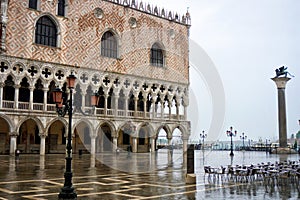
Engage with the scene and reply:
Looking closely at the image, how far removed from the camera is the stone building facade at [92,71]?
27.5 metres

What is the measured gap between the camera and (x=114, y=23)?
112 ft

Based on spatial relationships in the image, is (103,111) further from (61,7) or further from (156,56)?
(61,7)

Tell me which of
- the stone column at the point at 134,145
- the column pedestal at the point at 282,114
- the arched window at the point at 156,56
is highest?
the arched window at the point at 156,56

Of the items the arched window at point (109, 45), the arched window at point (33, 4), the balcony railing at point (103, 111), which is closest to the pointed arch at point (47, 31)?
the arched window at point (33, 4)

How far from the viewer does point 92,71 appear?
31.8m

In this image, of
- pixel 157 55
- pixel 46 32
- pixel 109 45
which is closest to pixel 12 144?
pixel 46 32

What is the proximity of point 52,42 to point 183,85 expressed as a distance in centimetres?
1586

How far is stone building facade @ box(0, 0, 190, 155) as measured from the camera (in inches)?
1083

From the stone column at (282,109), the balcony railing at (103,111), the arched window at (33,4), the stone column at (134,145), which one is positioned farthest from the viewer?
the stone column at (134,145)

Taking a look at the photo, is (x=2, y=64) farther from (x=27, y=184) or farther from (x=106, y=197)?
(x=106, y=197)

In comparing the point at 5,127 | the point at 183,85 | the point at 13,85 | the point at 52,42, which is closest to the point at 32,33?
the point at 52,42

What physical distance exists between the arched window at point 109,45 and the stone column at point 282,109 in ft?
51.5

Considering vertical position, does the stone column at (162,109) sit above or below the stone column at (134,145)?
above

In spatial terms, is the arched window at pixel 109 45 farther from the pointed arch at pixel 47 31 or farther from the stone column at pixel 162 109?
the stone column at pixel 162 109
